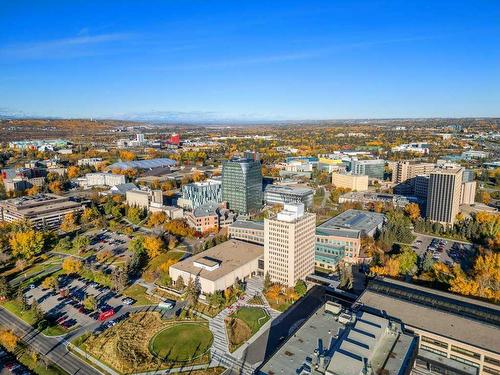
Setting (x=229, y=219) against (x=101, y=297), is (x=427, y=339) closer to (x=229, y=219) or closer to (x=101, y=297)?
(x=101, y=297)

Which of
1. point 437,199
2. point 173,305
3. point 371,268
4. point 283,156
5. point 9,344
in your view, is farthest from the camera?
point 283,156

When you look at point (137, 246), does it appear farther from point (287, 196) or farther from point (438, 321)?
point (438, 321)

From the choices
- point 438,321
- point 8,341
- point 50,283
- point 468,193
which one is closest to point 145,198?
point 50,283

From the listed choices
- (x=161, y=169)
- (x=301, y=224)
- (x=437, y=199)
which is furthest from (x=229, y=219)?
(x=161, y=169)

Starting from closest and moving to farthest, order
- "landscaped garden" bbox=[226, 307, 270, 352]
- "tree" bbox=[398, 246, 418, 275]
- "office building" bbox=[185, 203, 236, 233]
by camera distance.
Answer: "landscaped garden" bbox=[226, 307, 270, 352] < "tree" bbox=[398, 246, 418, 275] < "office building" bbox=[185, 203, 236, 233]

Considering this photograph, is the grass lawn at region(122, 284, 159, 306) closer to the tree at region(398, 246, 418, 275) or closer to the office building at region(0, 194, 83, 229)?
the office building at region(0, 194, 83, 229)

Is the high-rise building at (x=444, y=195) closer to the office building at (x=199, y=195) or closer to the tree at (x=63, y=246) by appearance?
the office building at (x=199, y=195)

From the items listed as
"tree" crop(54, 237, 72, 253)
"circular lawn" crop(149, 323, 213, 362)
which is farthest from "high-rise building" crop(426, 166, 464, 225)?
"tree" crop(54, 237, 72, 253)
